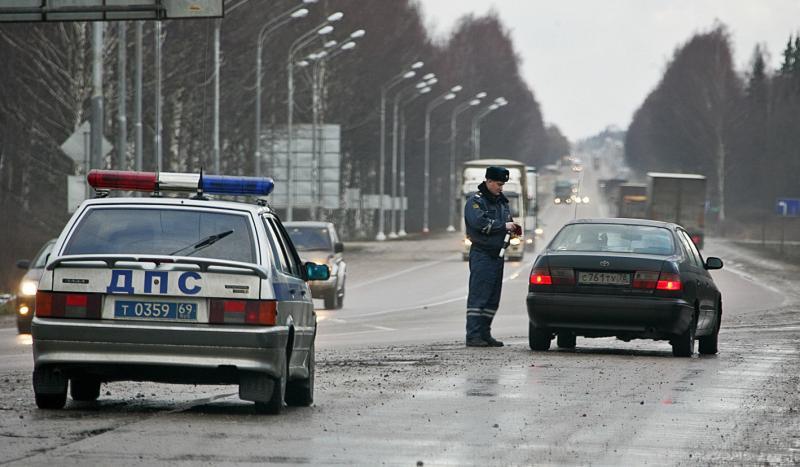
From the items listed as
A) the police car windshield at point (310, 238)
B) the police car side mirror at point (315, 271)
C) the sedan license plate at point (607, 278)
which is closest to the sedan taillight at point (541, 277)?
the sedan license plate at point (607, 278)

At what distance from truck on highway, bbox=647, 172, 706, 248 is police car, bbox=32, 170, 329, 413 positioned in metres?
60.1

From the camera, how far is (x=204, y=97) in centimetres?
1352

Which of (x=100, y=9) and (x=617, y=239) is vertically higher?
(x=100, y=9)

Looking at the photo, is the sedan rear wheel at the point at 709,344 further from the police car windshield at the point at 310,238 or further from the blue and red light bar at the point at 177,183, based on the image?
the police car windshield at the point at 310,238

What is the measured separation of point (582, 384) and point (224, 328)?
13.4 ft

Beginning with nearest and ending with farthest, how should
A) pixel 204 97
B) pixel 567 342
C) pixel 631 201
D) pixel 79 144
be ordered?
pixel 204 97, pixel 567 342, pixel 79 144, pixel 631 201

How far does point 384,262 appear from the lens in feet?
188

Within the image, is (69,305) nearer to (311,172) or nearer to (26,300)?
(26,300)

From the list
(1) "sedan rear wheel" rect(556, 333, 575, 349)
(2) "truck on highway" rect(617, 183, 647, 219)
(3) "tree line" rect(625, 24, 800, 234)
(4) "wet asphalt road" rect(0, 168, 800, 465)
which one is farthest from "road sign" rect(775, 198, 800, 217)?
(1) "sedan rear wheel" rect(556, 333, 575, 349)

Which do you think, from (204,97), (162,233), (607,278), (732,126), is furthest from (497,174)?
(732,126)

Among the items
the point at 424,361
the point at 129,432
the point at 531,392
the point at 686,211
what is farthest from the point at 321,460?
the point at 686,211

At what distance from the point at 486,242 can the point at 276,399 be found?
7231mm

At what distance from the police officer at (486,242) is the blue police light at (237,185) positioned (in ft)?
21.3

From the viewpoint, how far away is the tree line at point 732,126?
433 ft
